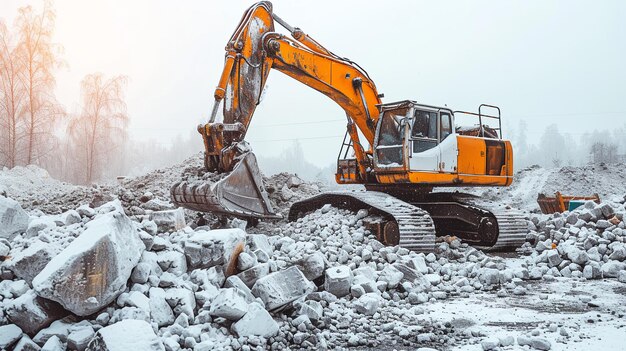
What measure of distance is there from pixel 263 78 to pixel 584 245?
17.8ft

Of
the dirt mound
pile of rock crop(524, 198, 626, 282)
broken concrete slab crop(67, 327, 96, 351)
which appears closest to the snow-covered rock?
broken concrete slab crop(67, 327, 96, 351)

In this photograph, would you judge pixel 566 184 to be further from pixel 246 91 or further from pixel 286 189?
pixel 246 91

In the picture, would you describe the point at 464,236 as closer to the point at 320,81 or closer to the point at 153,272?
the point at 320,81

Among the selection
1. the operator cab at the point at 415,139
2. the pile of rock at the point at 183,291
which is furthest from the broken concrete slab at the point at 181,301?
the operator cab at the point at 415,139

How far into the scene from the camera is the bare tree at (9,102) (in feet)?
76.6

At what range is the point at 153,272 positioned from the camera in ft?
14.0

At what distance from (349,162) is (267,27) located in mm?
2987

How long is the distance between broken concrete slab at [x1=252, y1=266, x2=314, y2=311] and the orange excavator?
2877 mm

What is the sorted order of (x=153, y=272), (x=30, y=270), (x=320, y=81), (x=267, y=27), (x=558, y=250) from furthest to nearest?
(x=320, y=81)
(x=267, y=27)
(x=558, y=250)
(x=153, y=272)
(x=30, y=270)

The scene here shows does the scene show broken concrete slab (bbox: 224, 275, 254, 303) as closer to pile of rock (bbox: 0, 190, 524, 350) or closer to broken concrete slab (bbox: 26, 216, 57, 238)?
pile of rock (bbox: 0, 190, 524, 350)

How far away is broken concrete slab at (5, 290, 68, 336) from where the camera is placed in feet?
11.8

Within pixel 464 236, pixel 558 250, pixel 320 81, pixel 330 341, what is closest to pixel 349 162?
pixel 320 81

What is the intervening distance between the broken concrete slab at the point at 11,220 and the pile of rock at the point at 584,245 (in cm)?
585

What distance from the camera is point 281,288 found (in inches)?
177
